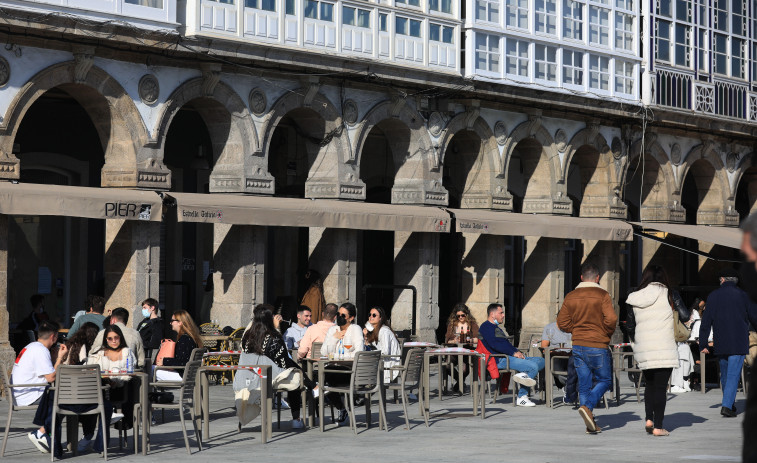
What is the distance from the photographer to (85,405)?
1152 cm

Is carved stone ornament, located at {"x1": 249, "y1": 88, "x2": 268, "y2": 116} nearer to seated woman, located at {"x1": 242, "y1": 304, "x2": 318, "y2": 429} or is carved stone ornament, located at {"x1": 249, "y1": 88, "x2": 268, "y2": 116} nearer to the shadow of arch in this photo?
the shadow of arch

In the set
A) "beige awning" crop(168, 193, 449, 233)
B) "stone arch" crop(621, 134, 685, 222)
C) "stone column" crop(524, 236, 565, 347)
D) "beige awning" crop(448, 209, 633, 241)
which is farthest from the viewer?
"stone arch" crop(621, 134, 685, 222)

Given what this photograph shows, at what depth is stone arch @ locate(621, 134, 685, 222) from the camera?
31875 mm

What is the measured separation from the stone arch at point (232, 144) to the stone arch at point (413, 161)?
3473 mm

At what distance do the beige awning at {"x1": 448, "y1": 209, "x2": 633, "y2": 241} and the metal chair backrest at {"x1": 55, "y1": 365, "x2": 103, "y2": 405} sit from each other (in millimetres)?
14681

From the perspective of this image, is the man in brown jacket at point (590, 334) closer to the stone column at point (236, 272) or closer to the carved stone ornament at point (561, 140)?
the stone column at point (236, 272)

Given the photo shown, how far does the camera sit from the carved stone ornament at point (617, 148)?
30422 mm

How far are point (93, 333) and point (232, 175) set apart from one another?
33.6 ft

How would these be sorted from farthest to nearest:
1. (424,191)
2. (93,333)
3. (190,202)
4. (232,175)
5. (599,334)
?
(424,191), (232,175), (190,202), (599,334), (93,333)

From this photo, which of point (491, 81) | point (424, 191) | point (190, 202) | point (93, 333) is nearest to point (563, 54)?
point (491, 81)

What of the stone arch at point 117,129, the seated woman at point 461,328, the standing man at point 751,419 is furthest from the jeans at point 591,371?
the standing man at point 751,419

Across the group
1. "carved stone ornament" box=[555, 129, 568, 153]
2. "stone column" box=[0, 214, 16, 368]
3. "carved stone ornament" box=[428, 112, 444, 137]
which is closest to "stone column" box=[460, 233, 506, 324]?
"carved stone ornament" box=[428, 112, 444, 137]

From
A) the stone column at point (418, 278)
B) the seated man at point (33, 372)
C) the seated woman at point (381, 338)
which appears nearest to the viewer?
the seated man at point (33, 372)

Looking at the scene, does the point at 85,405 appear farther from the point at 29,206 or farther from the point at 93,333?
the point at 29,206
